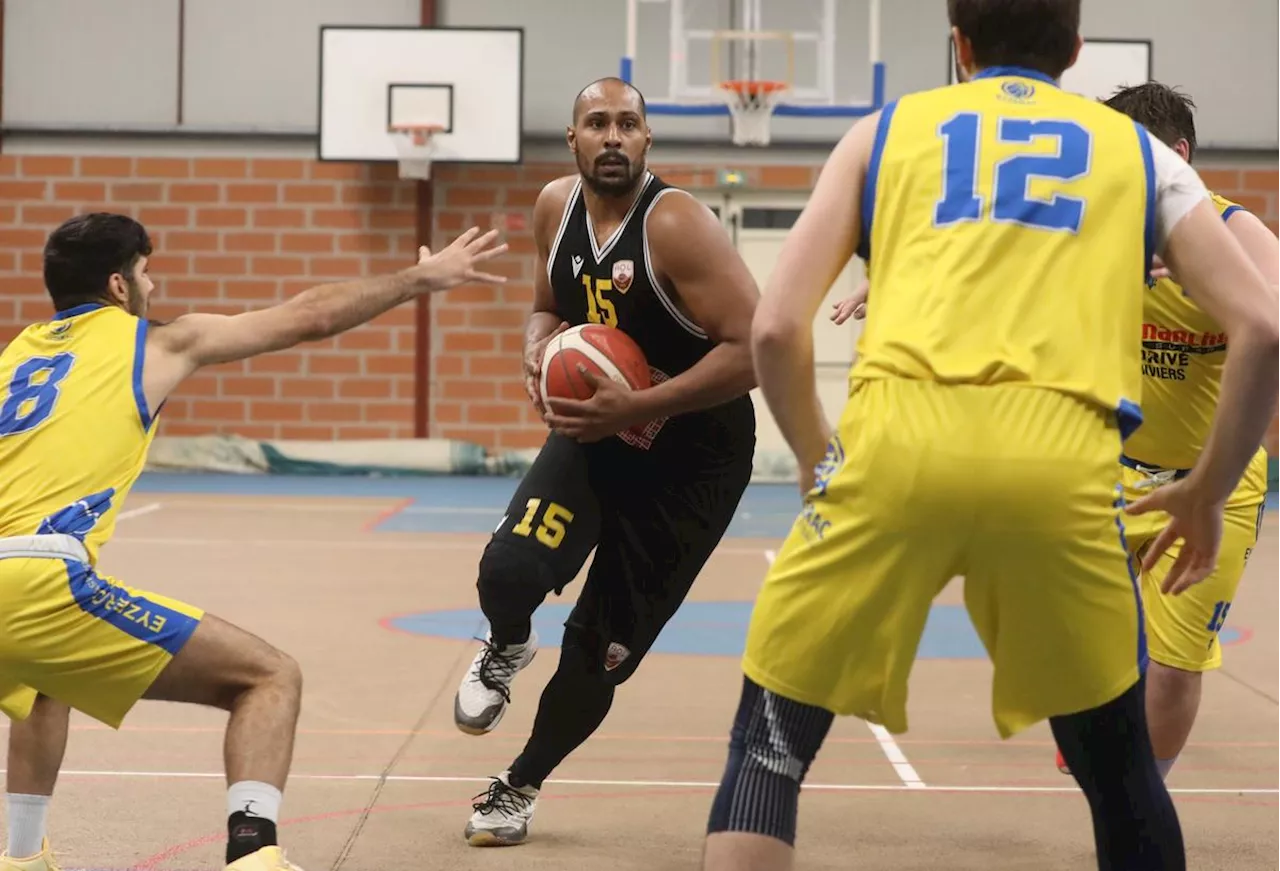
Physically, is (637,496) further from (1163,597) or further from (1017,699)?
(1017,699)

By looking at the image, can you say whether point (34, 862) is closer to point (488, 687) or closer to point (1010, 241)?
point (488, 687)

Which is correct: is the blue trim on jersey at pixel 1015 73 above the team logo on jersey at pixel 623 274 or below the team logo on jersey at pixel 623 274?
above

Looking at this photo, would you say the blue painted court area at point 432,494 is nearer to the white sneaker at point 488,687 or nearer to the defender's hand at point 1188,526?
the white sneaker at point 488,687

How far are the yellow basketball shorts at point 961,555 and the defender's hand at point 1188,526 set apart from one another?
0.20 m

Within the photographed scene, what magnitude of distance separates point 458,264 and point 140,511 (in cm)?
929

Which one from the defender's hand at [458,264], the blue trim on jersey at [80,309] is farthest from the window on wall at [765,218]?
the blue trim on jersey at [80,309]

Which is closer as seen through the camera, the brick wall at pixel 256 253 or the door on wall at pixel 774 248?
the door on wall at pixel 774 248

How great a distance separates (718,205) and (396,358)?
3.45m

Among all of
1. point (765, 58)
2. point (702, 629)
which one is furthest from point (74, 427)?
point (765, 58)

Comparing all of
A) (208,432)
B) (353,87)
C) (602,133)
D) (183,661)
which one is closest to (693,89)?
(353,87)

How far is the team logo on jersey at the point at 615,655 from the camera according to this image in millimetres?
4152

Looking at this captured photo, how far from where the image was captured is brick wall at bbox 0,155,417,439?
607 inches

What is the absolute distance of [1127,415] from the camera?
7.70 feet

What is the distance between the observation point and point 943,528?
7.41 ft
